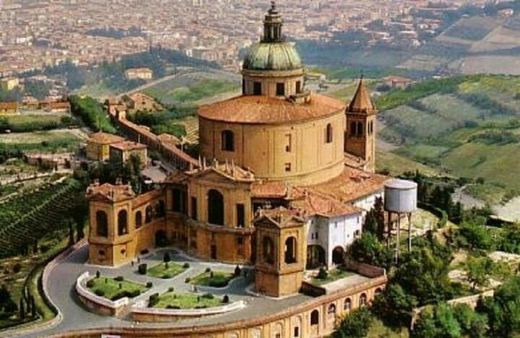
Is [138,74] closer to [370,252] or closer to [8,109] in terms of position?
[8,109]

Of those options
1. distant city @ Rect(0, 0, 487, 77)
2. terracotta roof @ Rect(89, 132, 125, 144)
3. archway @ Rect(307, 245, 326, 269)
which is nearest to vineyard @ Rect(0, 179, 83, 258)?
terracotta roof @ Rect(89, 132, 125, 144)

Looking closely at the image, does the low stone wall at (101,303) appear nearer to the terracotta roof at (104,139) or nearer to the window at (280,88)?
the window at (280,88)

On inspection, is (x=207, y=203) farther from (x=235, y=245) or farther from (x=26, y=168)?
(x=26, y=168)

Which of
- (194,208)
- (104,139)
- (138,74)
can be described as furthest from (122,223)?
(138,74)

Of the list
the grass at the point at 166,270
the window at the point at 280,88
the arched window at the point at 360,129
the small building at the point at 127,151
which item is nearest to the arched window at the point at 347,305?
the grass at the point at 166,270

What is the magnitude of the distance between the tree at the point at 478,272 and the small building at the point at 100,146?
84.3 ft

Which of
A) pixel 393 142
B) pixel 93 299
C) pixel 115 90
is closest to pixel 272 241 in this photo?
pixel 93 299

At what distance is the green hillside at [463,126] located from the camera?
3061 inches

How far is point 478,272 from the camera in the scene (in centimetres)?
3872

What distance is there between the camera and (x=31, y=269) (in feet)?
142

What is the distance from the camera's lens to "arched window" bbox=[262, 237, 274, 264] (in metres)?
37.1

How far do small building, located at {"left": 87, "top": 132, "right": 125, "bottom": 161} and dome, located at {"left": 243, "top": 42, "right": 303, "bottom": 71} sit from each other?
614 inches

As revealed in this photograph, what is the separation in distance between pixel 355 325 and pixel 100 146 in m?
26.9

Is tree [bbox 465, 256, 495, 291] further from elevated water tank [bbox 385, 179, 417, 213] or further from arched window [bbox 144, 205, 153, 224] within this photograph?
arched window [bbox 144, 205, 153, 224]
